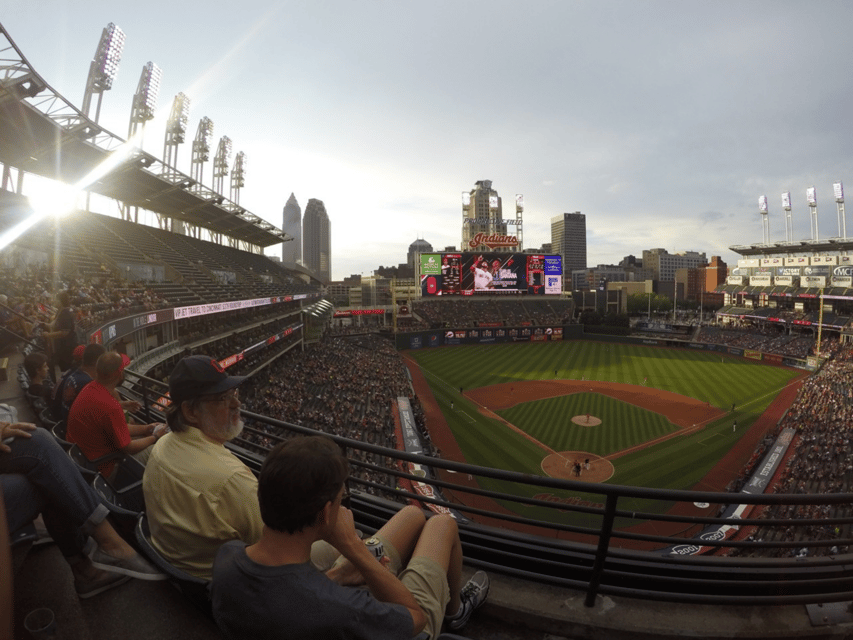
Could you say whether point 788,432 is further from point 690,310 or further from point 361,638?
point 690,310

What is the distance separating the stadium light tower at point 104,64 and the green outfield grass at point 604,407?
3313cm

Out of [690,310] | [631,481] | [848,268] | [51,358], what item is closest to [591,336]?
[848,268]

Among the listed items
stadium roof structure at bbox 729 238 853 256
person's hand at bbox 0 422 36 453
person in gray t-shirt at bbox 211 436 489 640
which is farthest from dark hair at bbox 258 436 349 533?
stadium roof structure at bbox 729 238 853 256

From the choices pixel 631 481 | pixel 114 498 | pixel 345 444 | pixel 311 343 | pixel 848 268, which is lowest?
pixel 631 481

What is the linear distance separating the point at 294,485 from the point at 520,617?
191 cm

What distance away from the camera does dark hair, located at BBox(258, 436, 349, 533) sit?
5.65ft

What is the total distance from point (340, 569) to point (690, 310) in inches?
5566

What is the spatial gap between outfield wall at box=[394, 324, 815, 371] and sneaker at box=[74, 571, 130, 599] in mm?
50285

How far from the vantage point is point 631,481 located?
19031 millimetres

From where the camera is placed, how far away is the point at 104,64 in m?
28.8

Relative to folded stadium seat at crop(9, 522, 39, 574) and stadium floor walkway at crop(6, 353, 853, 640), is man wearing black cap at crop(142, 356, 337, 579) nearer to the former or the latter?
stadium floor walkway at crop(6, 353, 853, 640)

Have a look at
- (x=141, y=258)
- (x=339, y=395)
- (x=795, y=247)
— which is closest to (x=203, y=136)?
(x=141, y=258)

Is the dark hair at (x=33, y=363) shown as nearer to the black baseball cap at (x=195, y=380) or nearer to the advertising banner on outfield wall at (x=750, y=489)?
the black baseball cap at (x=195, y=380)

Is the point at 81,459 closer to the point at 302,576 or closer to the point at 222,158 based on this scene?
the point at 302,576
